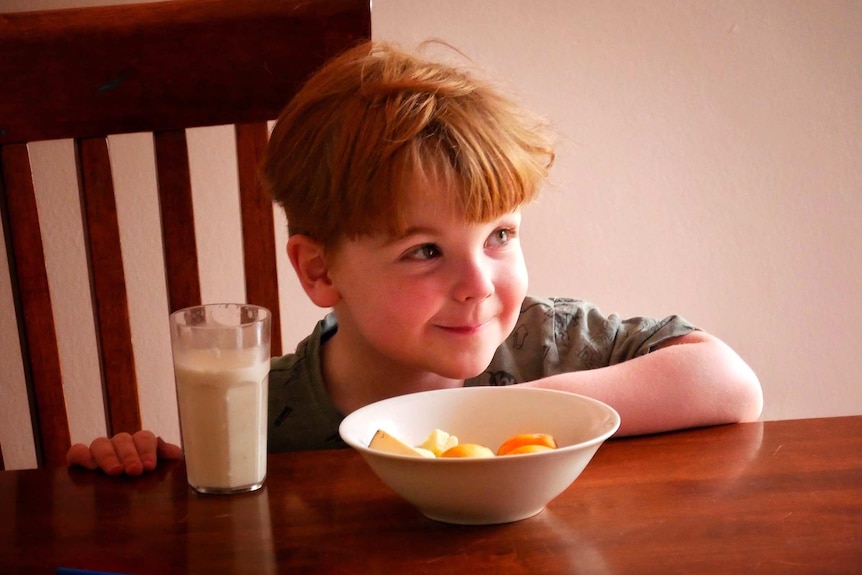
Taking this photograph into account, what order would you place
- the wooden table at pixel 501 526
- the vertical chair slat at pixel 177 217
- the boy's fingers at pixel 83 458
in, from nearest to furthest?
the wooden table at pixel 501 526, the boy's fingers at pixel 83 458, the vertical chair slat at pixel 177 217

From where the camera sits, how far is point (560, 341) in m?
1.10

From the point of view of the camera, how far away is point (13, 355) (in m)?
1.71

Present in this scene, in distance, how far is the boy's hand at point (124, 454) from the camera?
78 centimetres

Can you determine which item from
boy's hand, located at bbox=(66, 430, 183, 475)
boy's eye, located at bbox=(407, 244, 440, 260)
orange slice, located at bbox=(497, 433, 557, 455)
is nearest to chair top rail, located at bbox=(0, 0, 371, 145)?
boy's eye, located at bbox=(407, 244, 440, 260)

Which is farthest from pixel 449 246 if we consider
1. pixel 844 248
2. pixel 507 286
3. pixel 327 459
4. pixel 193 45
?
pixel 844 248

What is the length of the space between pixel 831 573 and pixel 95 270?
0.81 m

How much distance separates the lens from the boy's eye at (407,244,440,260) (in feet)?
2.86

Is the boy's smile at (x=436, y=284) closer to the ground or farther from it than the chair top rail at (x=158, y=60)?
closer to the ground

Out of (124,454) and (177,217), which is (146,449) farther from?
(177,217)

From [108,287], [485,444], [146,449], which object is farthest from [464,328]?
[108,287]

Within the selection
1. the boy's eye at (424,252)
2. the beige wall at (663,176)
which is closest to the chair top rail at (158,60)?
the boy's eye at (424,252)

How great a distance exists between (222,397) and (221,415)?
0.01m

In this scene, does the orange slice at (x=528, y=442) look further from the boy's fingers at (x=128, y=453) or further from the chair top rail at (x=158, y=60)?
the chair top rail at (x=158, y=60)

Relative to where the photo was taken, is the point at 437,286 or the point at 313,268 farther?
the point at 313,268
